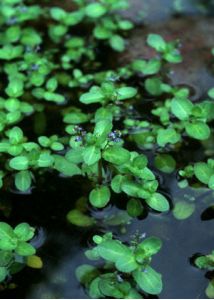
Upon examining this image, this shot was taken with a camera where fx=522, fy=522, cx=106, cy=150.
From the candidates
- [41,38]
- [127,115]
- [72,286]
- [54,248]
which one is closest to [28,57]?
[41,38]

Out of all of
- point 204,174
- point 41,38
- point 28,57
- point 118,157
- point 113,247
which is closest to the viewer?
point 113,247

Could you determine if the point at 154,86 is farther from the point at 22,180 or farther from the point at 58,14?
the point at 22,180

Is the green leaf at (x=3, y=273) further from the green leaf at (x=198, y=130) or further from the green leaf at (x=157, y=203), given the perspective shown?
the green leaf at (x=198, y=130)

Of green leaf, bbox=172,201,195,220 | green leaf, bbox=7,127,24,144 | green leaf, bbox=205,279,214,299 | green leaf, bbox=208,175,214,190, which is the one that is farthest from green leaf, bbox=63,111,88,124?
green leaf, bbox=205,279,214,299

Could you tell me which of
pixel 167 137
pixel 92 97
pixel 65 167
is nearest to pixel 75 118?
pixel 92 97

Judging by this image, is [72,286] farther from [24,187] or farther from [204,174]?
[204,174]

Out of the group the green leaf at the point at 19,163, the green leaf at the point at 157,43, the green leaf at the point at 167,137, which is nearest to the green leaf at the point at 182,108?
the green leaf at the point at 167,137
